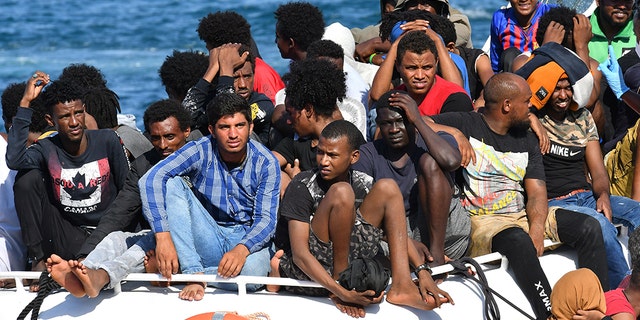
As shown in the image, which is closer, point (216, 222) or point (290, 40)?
point (216, 222)

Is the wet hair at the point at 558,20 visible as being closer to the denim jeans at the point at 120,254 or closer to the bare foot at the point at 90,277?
the denim jeans at the point at 120,254

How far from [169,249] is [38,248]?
1.09m

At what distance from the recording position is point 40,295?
20.9ft

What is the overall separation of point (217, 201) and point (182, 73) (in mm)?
2056

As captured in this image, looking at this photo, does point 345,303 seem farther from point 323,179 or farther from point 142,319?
point 142,319

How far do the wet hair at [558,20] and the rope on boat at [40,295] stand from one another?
4.22 meters

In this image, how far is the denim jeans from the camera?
6504 millimetres

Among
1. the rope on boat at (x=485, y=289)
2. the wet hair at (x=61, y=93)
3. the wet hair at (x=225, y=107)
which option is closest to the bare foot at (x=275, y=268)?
the wet hair at (x=225, y=107)

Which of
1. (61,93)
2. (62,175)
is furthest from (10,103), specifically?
(62,175)

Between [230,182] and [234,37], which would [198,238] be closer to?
[230,182]

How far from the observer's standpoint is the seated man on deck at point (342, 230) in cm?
630

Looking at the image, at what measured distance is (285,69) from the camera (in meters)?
21.4

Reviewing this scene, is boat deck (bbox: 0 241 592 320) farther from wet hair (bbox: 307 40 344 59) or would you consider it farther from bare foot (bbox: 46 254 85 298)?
wet hair (bbox: 307 40 344 59)

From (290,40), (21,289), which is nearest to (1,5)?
(290,40)
